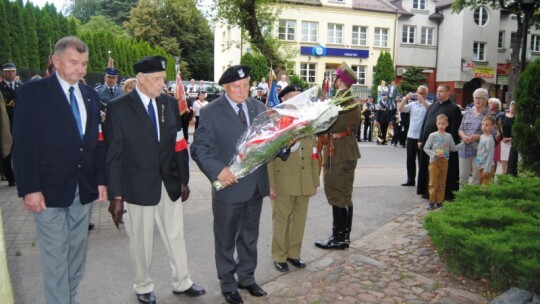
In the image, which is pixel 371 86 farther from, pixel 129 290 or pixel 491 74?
pixel 129 290

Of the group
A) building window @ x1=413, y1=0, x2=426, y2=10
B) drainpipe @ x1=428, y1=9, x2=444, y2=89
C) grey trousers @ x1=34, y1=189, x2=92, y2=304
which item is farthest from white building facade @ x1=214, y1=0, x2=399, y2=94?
grey trousers @ x1=34, y1=189, x2=92, y2=304

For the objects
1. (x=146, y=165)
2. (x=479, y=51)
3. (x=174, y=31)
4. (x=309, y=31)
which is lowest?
(x=146, y=165)

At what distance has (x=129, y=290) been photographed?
4.37 metres

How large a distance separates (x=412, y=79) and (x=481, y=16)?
9.80m

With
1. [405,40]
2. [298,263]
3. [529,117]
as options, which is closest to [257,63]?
[405,40]

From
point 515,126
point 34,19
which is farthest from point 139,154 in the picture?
point 34,19

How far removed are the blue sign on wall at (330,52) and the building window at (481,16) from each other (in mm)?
10588

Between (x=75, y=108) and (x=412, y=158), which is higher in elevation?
(x=75, y=108)

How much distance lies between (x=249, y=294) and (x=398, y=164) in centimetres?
979

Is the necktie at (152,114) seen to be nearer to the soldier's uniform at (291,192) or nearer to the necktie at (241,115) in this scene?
the necktie at (241,115)

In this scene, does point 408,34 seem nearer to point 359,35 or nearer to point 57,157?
point 359,35

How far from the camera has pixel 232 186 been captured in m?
4.15

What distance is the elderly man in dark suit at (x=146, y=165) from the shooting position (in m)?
3.83

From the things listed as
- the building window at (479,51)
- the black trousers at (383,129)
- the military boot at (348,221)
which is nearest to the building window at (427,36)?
the building window at (479,51)
